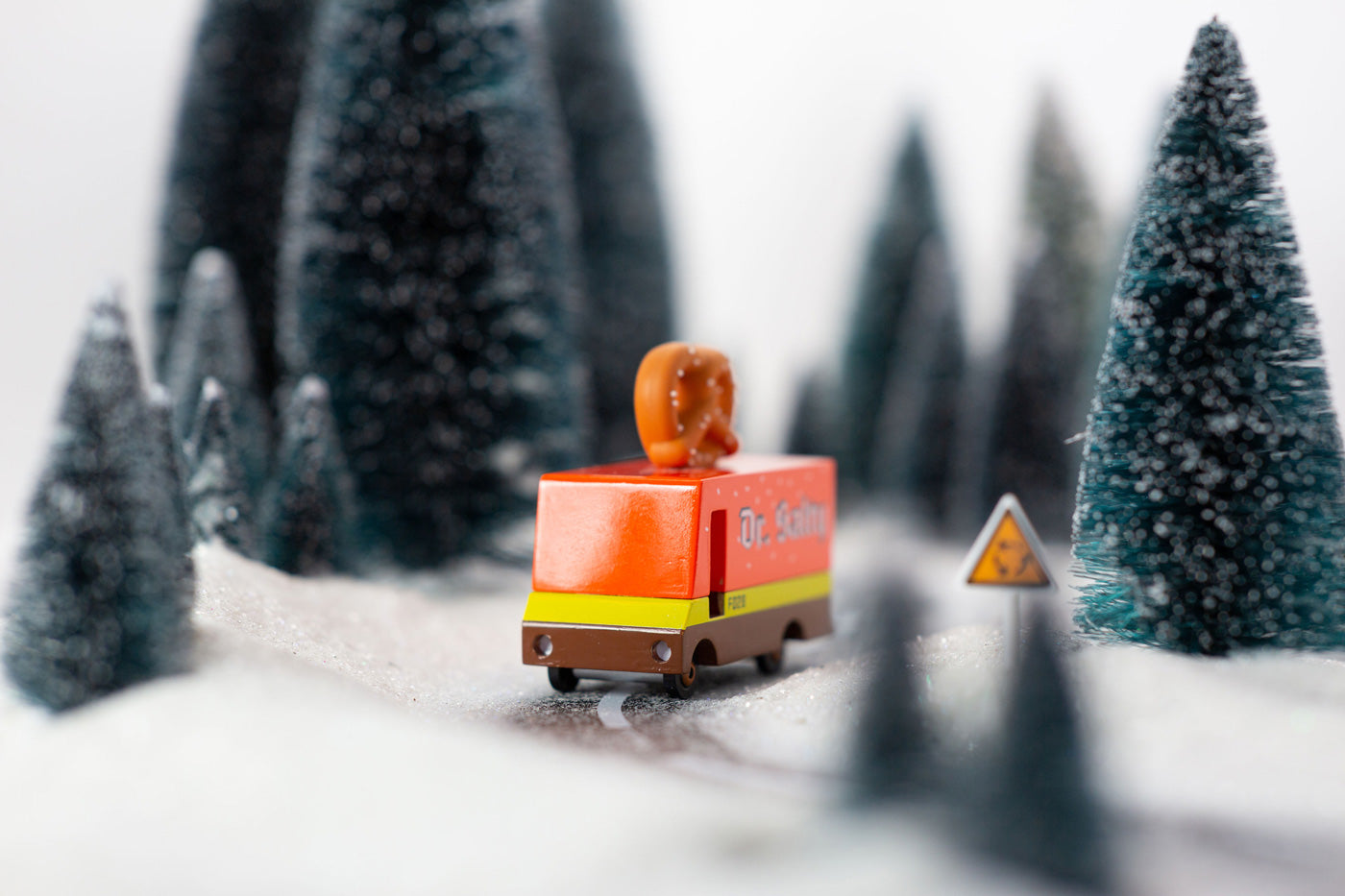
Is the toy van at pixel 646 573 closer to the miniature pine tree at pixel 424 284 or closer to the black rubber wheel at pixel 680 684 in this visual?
the black rubber wheel at pixel 680 684

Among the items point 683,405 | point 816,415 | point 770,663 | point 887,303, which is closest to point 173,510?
point 683,405

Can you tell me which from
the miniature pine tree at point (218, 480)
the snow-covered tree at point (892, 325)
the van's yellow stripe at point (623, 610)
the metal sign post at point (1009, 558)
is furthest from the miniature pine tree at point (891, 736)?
the snow-covered tree at point (892, 325)

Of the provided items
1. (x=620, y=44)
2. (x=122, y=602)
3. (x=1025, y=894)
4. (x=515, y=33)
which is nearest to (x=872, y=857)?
(x=1025, y=894)

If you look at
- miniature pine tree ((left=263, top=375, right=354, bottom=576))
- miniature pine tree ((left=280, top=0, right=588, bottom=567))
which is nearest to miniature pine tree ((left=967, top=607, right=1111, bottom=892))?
miniature pine tree ((left=263, top=375, right=354, bottom=576))

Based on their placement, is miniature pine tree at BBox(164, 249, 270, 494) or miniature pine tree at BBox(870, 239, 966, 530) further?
miniature pine tree at BBox(870, 239, 966, 530)

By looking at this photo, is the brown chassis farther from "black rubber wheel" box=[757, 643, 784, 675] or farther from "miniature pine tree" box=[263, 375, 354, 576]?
"miniature pine tree" box=[263, 375, 354, 576]

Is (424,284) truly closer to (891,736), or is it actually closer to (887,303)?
Answer: (891,736)
